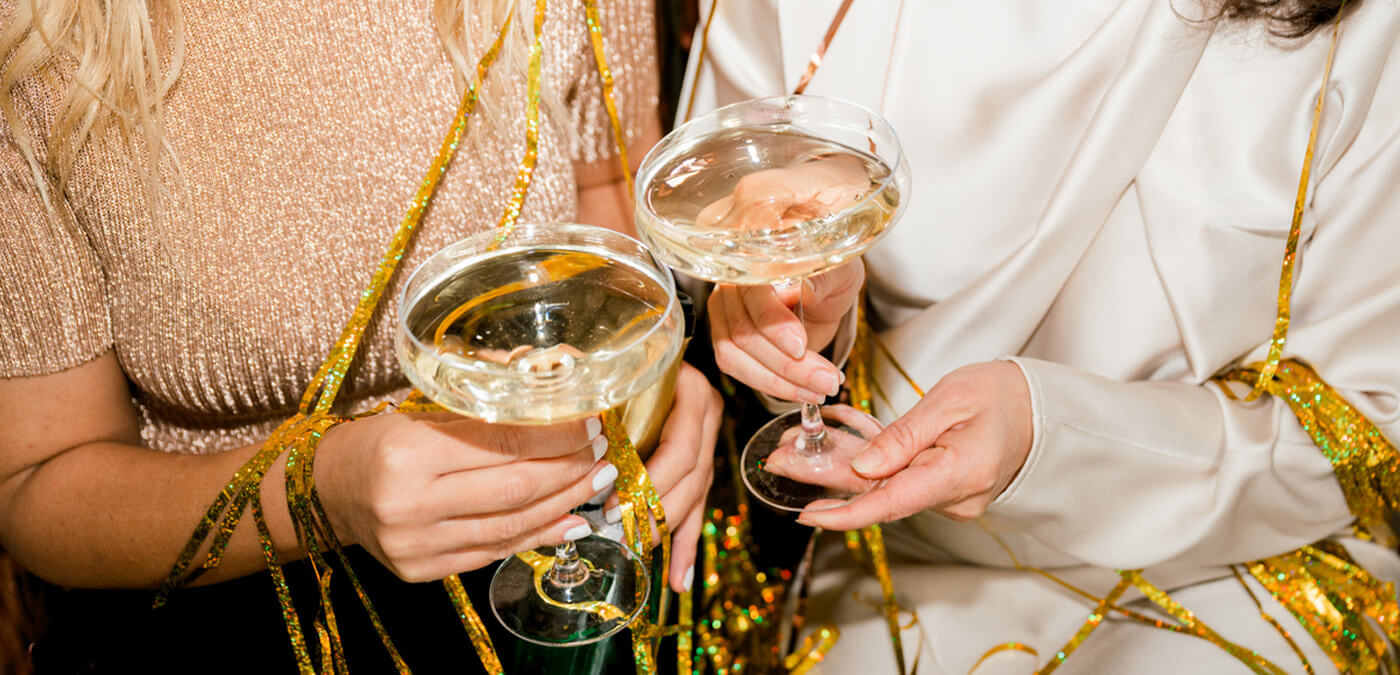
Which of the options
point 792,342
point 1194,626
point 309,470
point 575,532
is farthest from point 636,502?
point 1194,626

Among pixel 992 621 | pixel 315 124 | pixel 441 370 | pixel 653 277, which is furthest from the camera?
pixel 992 621

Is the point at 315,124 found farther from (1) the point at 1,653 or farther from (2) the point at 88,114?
(1) the point at 1,653

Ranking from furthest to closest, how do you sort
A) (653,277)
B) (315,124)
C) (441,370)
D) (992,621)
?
(992,621)
(315,124)
(653,277)
(441,370)

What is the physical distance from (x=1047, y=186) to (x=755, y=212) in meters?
0.49

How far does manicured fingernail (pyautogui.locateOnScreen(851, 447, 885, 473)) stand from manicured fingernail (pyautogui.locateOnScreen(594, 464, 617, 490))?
22 cm

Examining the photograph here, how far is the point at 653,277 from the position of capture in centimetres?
81

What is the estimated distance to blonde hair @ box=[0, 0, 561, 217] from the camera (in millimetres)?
937

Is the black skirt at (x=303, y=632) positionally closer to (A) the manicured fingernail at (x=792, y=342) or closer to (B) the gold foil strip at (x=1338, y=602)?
(A) the manicured fingernail at (x=792, y=342)

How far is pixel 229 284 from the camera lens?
1.06m

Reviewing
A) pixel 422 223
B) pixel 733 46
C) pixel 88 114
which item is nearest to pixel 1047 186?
pixel 733 46

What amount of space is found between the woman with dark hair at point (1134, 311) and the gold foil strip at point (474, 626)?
366 millimetres

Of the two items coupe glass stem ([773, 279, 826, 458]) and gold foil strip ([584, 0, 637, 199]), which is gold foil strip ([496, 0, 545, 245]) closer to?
gold foil strip ([584, 0, 637, 199])

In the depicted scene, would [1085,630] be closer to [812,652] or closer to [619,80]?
[812,652]

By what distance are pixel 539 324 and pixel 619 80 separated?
583 millimetres
